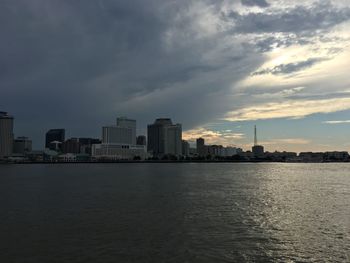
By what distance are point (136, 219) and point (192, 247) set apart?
10.8 meters

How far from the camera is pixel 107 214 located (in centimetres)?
3584

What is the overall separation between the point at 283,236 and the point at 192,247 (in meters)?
6.95

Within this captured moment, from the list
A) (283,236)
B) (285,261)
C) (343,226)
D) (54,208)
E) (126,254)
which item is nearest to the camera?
(285,261)

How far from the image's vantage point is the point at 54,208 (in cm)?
4044

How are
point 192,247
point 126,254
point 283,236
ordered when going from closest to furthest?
point 126,254
point 192,247
point 283,236

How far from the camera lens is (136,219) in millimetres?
33125

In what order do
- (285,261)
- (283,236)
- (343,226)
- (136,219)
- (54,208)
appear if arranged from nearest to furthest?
(285,261) < (283,236) < (343,226) < (136,219) < (54,208)

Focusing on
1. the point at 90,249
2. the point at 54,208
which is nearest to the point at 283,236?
the point at 90,249

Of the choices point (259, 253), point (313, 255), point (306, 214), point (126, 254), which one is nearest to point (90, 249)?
point (126, 254)

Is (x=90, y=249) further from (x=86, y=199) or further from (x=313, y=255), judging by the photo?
(x=86, y=199)

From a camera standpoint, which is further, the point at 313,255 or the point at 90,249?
the point at 90,249

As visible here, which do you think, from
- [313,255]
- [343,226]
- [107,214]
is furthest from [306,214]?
[107,214]

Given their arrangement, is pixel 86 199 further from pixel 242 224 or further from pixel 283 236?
pixel 283 236

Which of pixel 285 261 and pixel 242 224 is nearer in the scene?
pixel 285 261
